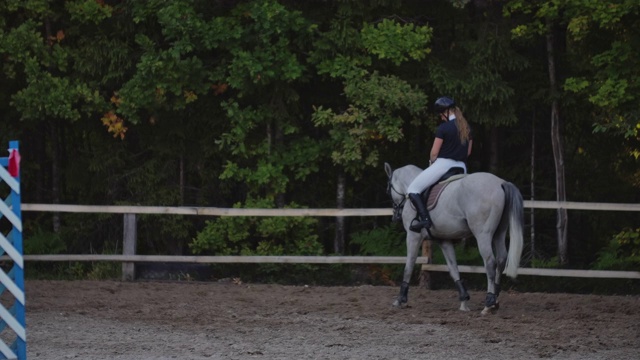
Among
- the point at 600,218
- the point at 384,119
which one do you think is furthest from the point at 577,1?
the point at 600,218

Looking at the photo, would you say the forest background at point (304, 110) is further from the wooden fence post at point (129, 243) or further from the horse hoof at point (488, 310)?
the horse hoof at point (488, 310)

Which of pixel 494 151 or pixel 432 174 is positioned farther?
pixel 494 151

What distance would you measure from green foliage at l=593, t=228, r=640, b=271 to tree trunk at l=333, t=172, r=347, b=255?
408 cm

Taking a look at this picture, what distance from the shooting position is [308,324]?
1179cm

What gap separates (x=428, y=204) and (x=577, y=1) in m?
4.09

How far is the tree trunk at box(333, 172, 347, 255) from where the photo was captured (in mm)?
17625

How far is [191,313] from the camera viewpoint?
41.3 ft

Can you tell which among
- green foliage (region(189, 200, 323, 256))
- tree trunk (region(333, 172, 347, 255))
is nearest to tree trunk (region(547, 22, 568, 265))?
tree trunk (region(333, 172, 347, 255))

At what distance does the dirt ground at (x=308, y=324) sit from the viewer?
1008 centimetres

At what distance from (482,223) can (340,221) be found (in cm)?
558

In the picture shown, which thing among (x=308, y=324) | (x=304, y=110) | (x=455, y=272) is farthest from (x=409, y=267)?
(x=304, y=110)

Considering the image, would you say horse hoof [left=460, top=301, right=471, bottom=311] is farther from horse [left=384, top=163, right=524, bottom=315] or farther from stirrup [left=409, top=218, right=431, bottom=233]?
stirrup [left=409, top=218, right=431, bottom=233]

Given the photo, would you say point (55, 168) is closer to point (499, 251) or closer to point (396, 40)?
point (396, 40)

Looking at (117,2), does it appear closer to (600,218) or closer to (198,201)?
(198,201)
